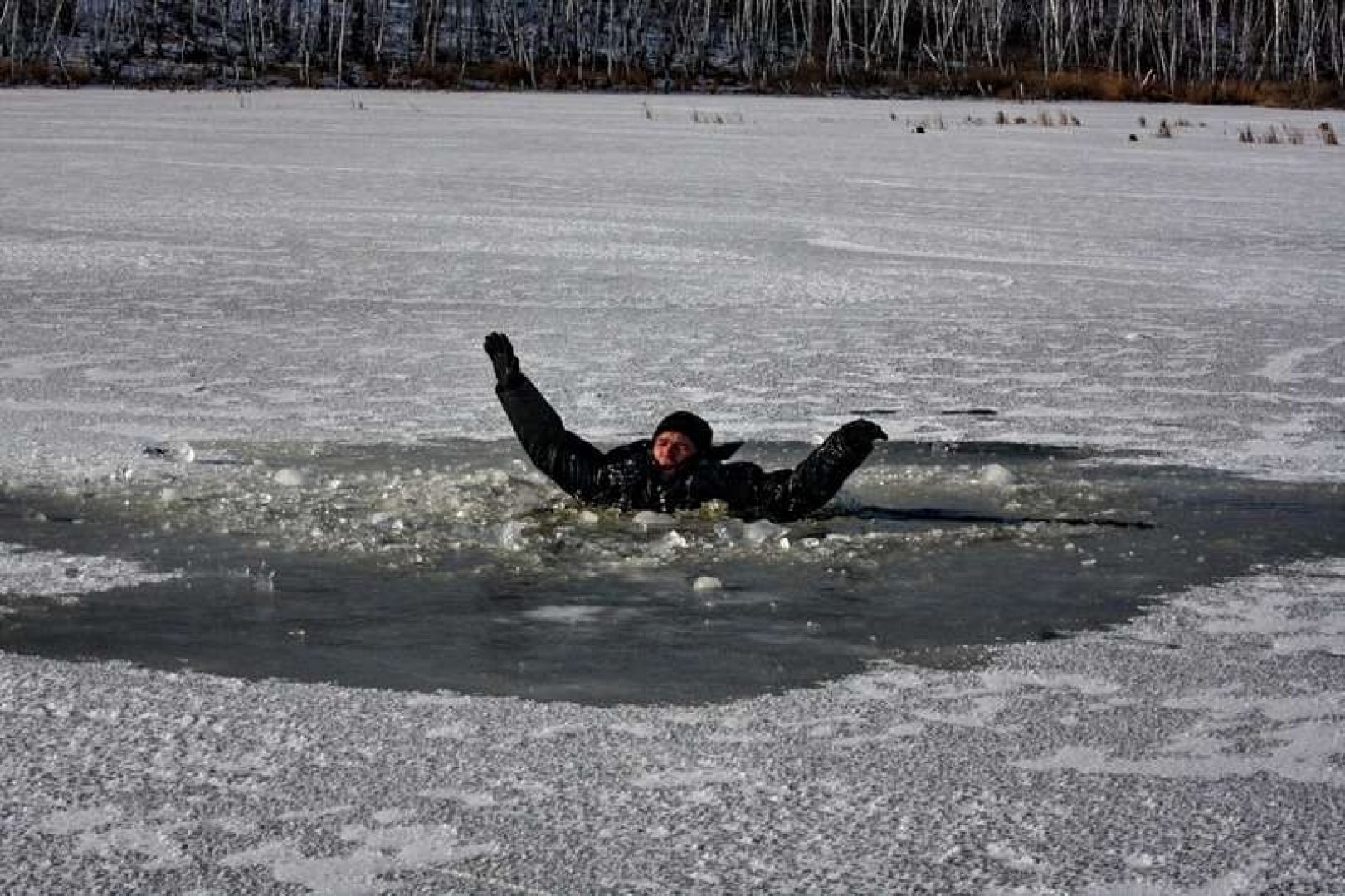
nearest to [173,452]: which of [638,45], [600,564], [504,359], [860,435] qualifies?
[504,359]

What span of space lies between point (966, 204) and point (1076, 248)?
3.37m

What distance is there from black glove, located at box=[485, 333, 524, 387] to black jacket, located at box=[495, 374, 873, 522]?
0.04 feet

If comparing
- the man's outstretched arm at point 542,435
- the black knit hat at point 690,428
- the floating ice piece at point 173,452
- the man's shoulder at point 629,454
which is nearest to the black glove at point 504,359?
the man's outstretched arm at point 542,435

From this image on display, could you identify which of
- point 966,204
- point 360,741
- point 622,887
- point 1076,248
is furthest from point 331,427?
point 966,204

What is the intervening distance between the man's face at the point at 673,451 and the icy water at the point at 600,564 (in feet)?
0.52

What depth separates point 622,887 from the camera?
10.9ft

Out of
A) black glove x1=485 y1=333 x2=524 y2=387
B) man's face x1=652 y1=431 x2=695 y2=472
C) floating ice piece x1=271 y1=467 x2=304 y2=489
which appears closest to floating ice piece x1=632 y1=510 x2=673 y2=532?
man's face x1=652 y1=431 x2=695 y2=472

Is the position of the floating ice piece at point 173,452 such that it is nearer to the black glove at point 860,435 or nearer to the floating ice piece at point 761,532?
the floating ice piece at point 761,532

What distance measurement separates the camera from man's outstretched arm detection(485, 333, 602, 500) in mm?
6398

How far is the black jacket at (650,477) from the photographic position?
620 cm

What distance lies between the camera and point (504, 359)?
645 cm

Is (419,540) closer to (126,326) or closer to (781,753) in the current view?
(781,753)

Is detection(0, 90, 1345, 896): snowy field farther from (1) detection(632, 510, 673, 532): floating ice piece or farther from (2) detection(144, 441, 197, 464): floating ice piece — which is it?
(1) detection(632, 510, 673, 532): floating ice piece

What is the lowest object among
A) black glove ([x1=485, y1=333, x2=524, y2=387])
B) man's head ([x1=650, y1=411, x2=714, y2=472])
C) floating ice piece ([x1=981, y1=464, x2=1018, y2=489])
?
floating ice piece ([x1=981, y1=464, x2=1018, y2=489])
